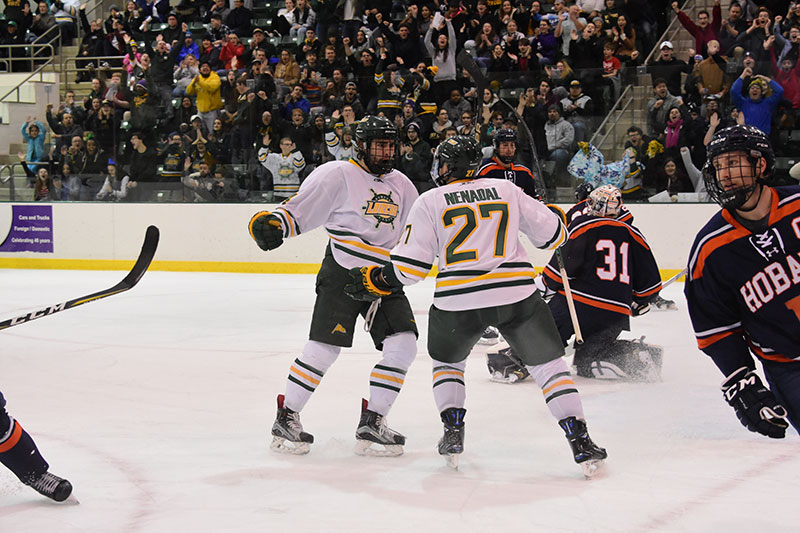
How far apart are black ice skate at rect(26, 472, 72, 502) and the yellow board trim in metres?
→ 6.79

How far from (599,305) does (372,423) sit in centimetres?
178

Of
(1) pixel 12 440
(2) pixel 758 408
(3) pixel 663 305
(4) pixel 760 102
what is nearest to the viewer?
(2) pixel 758 408

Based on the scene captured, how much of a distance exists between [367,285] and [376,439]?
25.3 inches

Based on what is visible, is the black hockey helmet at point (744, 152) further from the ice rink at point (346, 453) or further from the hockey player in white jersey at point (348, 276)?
the hockey player in white jersey at point (348, 276)

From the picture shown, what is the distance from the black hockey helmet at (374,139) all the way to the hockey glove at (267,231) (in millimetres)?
456

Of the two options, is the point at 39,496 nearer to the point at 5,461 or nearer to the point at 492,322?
the point at 5,461

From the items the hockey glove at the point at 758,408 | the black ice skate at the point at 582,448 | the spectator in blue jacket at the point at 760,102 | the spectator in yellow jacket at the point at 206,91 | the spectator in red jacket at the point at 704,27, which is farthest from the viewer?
the spectator in yellow jacket at the point at 206,91

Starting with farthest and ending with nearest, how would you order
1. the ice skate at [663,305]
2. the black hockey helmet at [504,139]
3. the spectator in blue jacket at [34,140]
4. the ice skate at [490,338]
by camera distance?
1. the spectator in blue jacket at [34,140]
2. the ice skate at [663,305]
3. the ice skate at [490,338]
4. the black hockey helmet at [504,139]

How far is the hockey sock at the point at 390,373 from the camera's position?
3.46 m

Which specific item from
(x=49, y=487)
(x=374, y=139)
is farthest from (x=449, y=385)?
(x=49, y=487)

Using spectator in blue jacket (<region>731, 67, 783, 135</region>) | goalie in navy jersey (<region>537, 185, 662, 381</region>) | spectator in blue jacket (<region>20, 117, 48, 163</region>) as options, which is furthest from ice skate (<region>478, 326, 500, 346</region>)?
spectator in blue jacket (<region>20, 117, 48, 163</region>)

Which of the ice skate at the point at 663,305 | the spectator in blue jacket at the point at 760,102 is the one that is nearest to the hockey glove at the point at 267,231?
the ice skate at the point at 663,305

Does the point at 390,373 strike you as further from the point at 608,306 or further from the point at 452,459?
the point at 608,306

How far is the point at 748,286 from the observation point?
7.44ft
